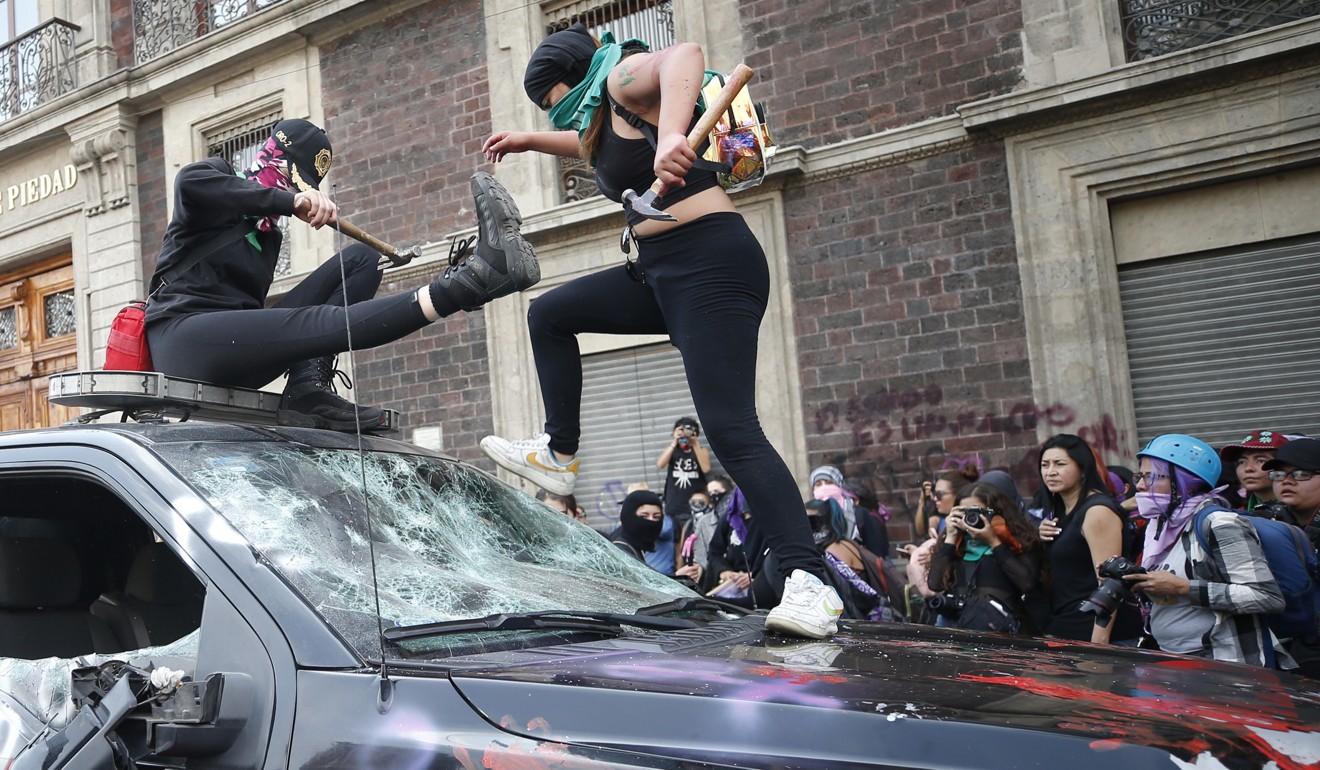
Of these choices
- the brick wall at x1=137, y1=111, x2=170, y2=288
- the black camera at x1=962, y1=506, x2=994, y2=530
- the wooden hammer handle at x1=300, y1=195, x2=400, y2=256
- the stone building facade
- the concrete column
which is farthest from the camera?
the concrete column

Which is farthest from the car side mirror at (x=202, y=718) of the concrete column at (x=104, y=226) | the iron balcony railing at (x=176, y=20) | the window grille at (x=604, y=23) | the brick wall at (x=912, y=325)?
the concrete column at (x=104, y=226)

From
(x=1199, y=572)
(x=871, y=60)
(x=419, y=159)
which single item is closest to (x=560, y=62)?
(x=1199, y=572)

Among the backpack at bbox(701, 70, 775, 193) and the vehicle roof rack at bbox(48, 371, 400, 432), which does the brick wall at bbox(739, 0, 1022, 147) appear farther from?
the vehicle roof rack at bbox(48, 371, 400, 432)

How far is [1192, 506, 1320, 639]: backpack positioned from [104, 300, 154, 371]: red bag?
13.3ft

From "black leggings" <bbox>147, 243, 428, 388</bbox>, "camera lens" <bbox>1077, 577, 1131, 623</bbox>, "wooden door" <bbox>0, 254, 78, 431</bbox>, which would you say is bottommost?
"camera lens" <bbox>1077, 577, 1131, 623</bbox>

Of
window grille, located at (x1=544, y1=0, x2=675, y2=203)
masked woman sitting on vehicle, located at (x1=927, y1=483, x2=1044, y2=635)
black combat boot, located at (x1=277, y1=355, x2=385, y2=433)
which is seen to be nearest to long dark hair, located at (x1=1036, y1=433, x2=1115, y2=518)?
masked woman sitting on vehicle, located at (x1=927, y1=483, x2=1044, y2=635)

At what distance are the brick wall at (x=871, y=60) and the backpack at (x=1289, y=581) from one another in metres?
5.98

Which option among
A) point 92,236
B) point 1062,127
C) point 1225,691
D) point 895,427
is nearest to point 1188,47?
point 1062,127

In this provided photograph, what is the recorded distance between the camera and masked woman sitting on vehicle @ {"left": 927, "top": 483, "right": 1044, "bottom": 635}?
521cm

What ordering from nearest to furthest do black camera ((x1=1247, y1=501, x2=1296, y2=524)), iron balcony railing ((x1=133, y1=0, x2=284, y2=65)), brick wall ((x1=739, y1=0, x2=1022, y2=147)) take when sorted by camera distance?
black camera ((x1=1247, y1=501, x2=1296, y2=524)) < brick wall ((x1=739, y1=0, x2=1022, y2=147)) < iron balcony railing ((x1=133, y1=0, x2=284, y2=65))

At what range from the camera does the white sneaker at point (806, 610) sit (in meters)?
2.54

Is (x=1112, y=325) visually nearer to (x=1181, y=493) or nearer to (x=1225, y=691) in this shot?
(x=1181, y=493)

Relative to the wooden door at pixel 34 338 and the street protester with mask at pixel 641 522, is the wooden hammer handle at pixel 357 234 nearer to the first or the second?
the street protester with mask at pixel 641 522

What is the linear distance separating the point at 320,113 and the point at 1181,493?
37.8ft
